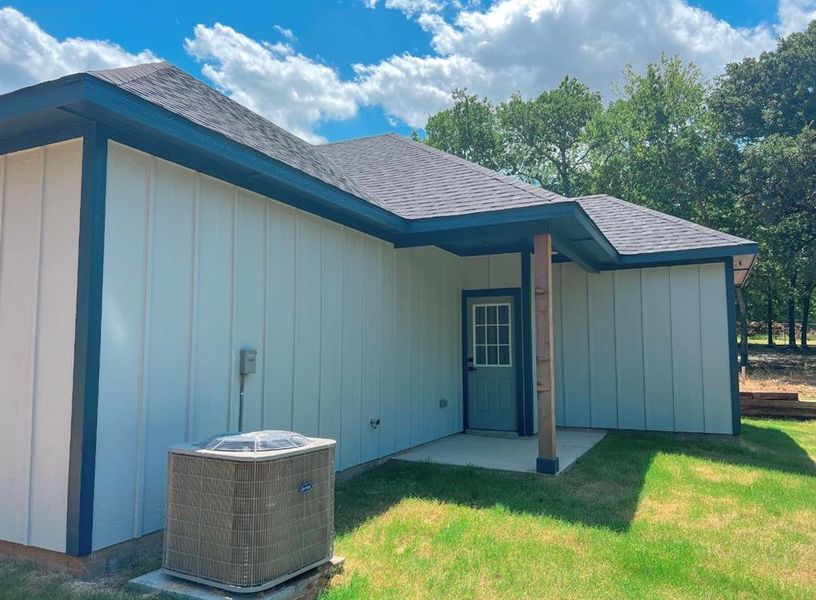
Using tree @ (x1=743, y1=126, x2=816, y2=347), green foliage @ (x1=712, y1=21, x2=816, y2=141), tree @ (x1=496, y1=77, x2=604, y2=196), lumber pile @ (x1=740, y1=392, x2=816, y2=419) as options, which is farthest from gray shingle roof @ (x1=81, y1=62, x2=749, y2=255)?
tree @ (x1=496, y1=77, x2=604, y2=196)

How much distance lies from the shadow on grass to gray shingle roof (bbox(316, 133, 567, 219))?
268 centimetres

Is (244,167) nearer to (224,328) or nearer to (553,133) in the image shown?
(224,328)

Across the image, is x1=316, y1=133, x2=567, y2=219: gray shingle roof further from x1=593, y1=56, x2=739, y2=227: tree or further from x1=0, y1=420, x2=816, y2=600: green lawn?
x1=593, y1=56, x2=739, y2=227: tree

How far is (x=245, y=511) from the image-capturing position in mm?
2859

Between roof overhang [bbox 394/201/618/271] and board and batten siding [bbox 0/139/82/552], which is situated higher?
roof overhang [bbox 394/201/618/271]

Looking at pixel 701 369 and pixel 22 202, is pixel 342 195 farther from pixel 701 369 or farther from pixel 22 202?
pixel 701 369

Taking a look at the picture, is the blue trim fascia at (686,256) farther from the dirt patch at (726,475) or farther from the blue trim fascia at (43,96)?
the blue trim fascia at (43,96)

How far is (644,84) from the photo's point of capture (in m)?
21.2

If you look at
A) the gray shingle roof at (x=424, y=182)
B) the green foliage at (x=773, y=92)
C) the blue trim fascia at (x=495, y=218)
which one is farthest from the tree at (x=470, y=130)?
the blue trim fascia at (x=495, y=218)

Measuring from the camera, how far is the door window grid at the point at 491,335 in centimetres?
826

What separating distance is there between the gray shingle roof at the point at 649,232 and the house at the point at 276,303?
0.06 metres

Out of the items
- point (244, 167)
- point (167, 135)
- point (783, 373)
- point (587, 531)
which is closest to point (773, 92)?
point (783, 373)

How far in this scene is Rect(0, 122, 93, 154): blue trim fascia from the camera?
3.36 metres

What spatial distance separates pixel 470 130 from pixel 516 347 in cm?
2283
